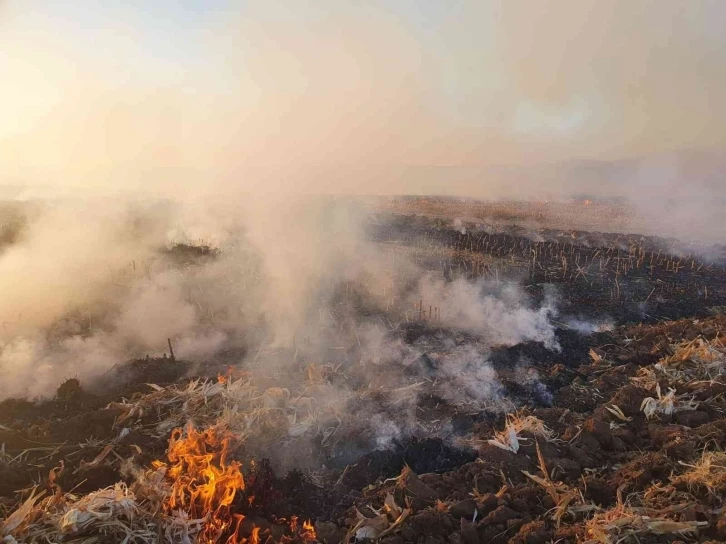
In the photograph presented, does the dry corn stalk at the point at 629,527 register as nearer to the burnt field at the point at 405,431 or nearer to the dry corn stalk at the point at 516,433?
the burnt field at the point at 405,431

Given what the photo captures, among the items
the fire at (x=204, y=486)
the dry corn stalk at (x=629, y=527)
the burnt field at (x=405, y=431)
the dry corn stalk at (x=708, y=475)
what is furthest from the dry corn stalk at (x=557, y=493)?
the fire at (x=204, y=486)

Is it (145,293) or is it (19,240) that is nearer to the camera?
(145,293)

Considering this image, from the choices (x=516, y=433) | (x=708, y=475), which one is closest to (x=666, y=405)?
(x=708, y=475)

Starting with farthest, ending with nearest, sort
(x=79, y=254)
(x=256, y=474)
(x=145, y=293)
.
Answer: (x=79, y=254) → (x=145, y=293) → (x=256, y=474)

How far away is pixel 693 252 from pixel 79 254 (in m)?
19.4

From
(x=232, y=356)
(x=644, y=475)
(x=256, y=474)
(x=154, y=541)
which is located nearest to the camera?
(x=154, y=541)

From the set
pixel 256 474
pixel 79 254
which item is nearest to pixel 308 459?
pixel 256 474

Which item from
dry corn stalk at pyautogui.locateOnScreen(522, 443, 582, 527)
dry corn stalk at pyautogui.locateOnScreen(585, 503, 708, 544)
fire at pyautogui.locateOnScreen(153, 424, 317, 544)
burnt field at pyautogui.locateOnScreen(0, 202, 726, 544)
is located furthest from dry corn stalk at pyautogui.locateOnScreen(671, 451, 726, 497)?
fire at pyautogui.locateOnScreen(153, 424, 317, 544)

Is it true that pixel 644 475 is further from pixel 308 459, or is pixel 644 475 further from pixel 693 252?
pixel 693 252

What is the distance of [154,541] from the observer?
10.3ft

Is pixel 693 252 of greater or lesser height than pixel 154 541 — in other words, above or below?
above

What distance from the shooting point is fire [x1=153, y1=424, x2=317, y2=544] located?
11.4 ft

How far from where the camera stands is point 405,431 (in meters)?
5.50

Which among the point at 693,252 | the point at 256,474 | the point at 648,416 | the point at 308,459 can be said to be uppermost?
the point at 693,252
